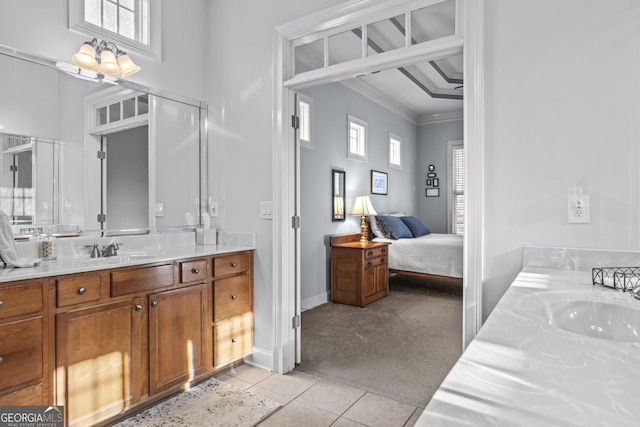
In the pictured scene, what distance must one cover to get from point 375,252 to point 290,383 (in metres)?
2.35

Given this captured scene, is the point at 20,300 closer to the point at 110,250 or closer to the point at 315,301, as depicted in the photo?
the point at 110,250

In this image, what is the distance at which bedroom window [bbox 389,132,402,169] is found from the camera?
6402 millimetres

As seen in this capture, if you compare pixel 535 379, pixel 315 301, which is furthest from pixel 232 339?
pixel 535 379

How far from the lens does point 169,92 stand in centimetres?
284

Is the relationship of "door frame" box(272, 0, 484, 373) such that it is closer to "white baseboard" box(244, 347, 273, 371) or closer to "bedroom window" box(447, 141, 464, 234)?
"white baseboard" box(244, 347, 273, 371)

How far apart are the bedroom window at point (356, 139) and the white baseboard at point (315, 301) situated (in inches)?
73.2

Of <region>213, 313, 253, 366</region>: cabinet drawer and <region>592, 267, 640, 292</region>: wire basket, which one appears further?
<region>213, 313, 253, 366</region>: cabinet drawer

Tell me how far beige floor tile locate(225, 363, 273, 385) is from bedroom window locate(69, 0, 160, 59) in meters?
2.35

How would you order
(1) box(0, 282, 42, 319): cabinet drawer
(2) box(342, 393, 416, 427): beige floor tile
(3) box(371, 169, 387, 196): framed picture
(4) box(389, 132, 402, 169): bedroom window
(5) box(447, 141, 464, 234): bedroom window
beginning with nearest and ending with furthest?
(1) box(0, 282, 42, 319): cabinet drawer
(2) box(342, 393, 416, 427): beige floor tile
(3) box(371, 169, 387, 196): framed picture
(4) box(389, 132, 402, 169): bedroom window
(5) box(447, 141, 464, 234): bedroom window

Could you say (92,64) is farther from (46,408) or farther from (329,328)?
(329,328)

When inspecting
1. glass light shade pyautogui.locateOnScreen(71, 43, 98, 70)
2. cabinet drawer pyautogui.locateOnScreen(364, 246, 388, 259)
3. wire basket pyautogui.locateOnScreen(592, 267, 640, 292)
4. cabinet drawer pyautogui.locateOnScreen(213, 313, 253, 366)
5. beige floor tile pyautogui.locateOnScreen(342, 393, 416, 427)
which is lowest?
beige floor tile pyautogui.locateOnScreen(342, 393, 416, 427)

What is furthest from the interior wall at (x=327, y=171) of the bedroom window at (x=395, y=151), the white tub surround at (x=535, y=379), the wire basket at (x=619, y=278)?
the white tub surround at (x=535, y=379)

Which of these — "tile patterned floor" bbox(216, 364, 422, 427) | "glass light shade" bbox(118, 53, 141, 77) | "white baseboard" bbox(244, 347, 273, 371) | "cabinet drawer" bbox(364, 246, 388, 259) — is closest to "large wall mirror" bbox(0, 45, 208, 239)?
"glass light shade" bbox(118, 53, 141, 77)

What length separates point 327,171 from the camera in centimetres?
464
